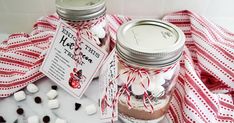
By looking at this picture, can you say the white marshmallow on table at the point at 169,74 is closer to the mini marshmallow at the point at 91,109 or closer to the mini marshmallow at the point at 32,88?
the mini marshmallow at the point at 91,109

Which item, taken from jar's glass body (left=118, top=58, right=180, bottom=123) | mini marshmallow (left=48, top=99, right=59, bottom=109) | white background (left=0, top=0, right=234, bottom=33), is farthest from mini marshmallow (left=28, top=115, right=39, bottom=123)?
white background (left=0, top=0, right=234, bottom=33)

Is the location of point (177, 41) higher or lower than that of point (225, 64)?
higher

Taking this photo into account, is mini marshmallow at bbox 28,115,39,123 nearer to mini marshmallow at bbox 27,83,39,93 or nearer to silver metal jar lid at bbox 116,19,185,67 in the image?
mini marshmallow at bbox 27,83,39,93

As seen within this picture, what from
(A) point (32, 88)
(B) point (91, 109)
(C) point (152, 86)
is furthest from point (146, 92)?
(A) point (32, 88)

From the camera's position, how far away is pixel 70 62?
1.60ft

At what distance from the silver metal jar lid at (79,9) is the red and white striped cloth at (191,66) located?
117mm

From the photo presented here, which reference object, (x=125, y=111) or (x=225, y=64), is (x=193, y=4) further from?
(x=125, y=111)

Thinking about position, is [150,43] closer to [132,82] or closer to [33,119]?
[132,82]

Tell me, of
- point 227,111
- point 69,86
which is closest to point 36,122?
point 69,86

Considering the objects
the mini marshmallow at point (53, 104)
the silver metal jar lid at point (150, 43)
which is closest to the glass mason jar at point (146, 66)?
the silver metal jar lid at point (150, 43)

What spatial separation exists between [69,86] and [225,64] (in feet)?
0.96

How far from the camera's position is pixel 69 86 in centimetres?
50

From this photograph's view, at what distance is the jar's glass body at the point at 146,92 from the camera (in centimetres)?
38

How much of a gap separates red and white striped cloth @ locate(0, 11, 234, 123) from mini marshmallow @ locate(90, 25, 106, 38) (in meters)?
0.08
